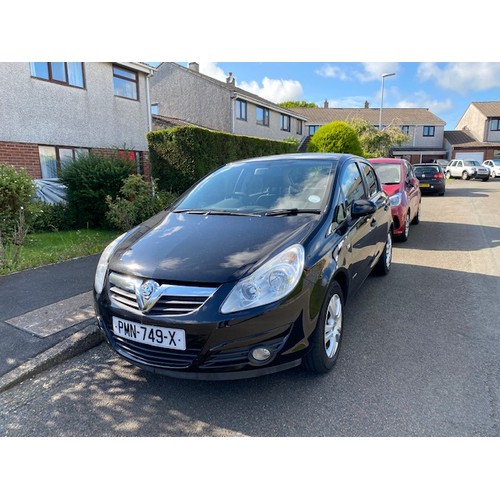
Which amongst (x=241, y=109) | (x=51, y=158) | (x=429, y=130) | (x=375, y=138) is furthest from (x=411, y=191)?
(x=429, y=130)

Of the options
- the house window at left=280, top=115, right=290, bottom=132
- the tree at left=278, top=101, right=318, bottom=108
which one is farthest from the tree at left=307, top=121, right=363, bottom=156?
the tree at left=278, top=101, right=318, bottom=108

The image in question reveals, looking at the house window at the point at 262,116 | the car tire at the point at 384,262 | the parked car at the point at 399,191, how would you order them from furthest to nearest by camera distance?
the house window at the point at 262,116, the parked car at the point at 399,191, the car tire at the point at 384,262

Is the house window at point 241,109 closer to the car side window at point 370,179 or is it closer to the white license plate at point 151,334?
the car side window at point 370,179

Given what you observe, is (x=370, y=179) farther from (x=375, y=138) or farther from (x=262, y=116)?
(x=262, y=116)

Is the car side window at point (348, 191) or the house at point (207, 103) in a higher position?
the house at point (207, 103)

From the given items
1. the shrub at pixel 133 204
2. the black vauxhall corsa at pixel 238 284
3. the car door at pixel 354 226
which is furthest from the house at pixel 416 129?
the black vauxhall corsa at pixel 238 284

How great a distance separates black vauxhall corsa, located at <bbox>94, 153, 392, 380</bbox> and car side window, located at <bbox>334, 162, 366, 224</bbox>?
22 mm

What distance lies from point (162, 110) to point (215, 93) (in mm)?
5009

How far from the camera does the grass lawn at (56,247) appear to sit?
217 inches

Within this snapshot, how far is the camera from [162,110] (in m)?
26.3

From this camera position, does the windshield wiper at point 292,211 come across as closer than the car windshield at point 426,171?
Yes

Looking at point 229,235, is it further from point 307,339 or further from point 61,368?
point 61,368

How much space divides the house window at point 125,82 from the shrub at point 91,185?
5.36 metres

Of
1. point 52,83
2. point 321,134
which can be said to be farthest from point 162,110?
point 52,83
